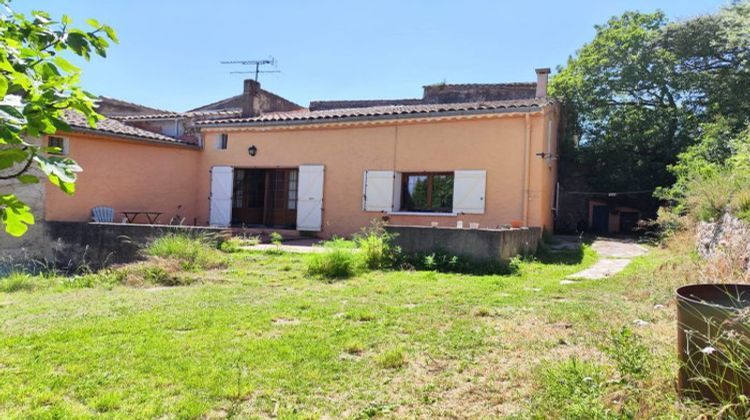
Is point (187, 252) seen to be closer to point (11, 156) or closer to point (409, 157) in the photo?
point (409, 157)

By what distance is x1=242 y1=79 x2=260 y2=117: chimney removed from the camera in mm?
16734

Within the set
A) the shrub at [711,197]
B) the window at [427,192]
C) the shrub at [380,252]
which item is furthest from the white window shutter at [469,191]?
the shrub at [711,197]

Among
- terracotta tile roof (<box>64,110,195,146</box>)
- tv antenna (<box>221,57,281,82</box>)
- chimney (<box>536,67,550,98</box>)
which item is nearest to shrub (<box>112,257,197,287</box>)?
A: terracotta tile roof (<box>64,110,195,146</box>)

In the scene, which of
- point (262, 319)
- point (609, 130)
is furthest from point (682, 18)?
point (262, 319)

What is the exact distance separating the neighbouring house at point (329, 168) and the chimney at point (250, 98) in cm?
4

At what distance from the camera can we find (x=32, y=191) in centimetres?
1185

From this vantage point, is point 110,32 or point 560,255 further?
point 560,255

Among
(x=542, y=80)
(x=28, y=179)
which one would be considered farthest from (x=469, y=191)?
(x=28, y=179)

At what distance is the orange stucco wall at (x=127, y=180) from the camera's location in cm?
1255

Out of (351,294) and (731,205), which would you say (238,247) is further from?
(731,205)

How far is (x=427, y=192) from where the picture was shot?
13156mm

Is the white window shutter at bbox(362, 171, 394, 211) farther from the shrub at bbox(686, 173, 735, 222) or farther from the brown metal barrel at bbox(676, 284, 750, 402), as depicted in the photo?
the brown metal barrel at bbox(676, 284, 750, 402)

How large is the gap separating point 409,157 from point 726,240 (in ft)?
25.7

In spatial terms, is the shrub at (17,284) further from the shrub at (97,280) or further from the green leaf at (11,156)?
the green leaf at (11,156)
